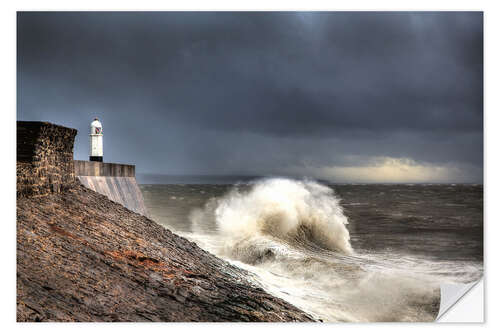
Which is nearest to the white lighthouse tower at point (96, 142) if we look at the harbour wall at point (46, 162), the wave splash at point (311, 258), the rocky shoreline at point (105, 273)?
the harbour wall at point (46, 162)

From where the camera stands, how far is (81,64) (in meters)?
3.98

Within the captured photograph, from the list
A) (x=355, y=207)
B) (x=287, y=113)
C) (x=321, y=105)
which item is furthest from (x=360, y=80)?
(x=355, y=207)

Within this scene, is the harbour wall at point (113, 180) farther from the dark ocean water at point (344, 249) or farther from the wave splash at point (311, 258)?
the wave splash at point (311, 258)

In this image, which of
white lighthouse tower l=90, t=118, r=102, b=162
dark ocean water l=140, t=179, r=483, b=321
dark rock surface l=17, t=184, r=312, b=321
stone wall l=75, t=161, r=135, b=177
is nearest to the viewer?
dark rock surface l=17, t=184, r=312, b=321

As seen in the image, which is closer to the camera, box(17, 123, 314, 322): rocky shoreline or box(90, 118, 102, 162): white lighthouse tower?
box(17, 123, 314, 322): rocky shoreline

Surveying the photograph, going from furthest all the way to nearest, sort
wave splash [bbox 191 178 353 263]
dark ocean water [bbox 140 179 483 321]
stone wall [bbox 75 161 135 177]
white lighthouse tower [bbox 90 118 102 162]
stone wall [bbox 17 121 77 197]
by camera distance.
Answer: wave splash [bbox 191 178 353 263] → white lighthouse tower [bbox 90 118 102 162] → stone wall [bbox 75 161 135 177] → dark ocean water [bbox 140 179 483 321] → stone wall [bbox 17 121 77 197]

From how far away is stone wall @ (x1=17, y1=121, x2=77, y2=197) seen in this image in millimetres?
3014

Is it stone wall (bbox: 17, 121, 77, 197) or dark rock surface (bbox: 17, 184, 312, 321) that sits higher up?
stone wall (bbox: 17, 121, 77, 197)

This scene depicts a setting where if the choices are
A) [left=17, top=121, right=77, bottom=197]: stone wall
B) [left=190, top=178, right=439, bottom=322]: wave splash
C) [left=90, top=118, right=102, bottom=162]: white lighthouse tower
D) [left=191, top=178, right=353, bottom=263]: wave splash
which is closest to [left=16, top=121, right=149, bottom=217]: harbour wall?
[left=17, top=121, right=77, bottom=197]: stone wall

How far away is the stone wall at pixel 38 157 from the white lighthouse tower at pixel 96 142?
3.06 ft

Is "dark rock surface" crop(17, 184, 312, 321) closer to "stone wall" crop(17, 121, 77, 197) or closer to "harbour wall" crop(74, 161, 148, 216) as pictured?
"stone wall" crop(17, 121, 77, 197)

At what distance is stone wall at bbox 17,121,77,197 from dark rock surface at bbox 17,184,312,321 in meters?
0.10

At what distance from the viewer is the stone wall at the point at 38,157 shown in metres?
3.01

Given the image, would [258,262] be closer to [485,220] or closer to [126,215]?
[126,215]
